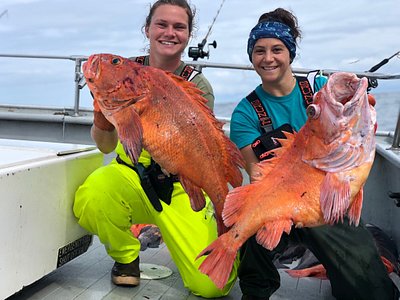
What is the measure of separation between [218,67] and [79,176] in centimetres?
246

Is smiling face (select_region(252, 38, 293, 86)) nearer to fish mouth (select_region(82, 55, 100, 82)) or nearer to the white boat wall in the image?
the white boat wall

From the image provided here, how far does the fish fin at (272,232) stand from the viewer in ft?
7.77

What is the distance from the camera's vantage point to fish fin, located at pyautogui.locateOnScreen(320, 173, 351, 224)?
227 cm

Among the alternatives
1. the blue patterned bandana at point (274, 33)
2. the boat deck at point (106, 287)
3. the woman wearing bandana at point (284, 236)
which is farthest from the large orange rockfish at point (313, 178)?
the boat deck at point (106, 287)

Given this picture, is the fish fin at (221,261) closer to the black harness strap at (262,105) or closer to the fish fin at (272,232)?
the fish fin at (272,232)

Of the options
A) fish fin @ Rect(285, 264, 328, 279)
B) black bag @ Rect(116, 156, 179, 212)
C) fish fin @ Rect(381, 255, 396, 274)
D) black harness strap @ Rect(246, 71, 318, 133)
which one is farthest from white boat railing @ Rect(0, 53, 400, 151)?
black bag @ Rect(116, 156, 179, 212)

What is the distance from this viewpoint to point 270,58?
3.28 meters

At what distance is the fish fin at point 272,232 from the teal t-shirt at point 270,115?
0.99 m

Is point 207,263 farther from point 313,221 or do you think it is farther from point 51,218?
point 51,218

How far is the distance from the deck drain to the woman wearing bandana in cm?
72

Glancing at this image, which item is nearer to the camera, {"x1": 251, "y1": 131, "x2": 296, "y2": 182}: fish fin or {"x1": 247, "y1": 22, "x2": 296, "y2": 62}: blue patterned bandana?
{"x1": 251, "y1": 131, "x2": 296, "y2": 182}: fish fin

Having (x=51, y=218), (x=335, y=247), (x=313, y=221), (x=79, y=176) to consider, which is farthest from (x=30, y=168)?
(x=335, y=247)

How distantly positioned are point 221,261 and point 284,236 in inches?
34.3

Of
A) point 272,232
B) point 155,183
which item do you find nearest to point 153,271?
point 155,183
